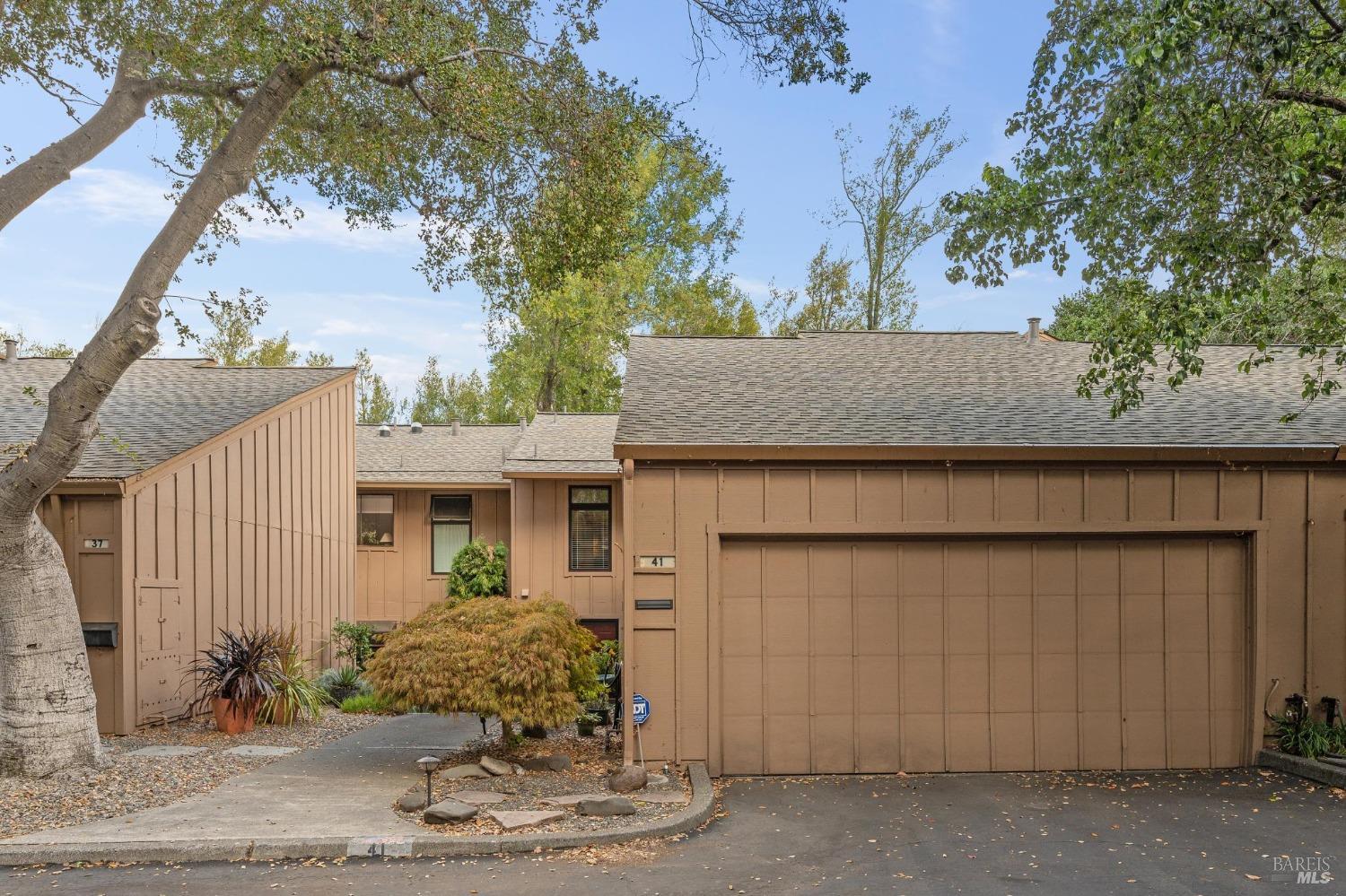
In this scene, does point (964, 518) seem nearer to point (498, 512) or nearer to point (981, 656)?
point (981, 656)

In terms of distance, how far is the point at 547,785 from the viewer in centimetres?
888

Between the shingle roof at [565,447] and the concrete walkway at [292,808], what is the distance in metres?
7.42

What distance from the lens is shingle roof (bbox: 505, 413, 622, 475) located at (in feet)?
59.5

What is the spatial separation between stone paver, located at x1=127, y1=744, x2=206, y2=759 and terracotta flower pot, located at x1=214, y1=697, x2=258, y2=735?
941 mm

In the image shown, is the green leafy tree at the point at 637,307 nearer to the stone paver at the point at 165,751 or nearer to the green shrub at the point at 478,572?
the green shrub at the point at 478,572

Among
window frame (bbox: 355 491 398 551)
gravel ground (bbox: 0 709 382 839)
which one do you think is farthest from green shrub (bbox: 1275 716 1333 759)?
window frame (bbox: 355 491 398 551)

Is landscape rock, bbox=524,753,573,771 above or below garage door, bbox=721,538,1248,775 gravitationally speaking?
below

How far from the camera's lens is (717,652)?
32.3 ft

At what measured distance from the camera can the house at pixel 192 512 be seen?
38.9 ft

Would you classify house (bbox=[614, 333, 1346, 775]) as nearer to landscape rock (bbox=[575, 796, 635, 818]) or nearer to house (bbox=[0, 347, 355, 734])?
landscape rock (bbox=[575, 796, 635, 818])

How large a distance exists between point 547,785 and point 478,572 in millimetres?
10454

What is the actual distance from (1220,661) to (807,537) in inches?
171

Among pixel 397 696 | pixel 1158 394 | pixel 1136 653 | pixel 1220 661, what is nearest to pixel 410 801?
pixel 397 696

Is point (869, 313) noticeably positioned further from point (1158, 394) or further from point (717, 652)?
point (717, 652)
